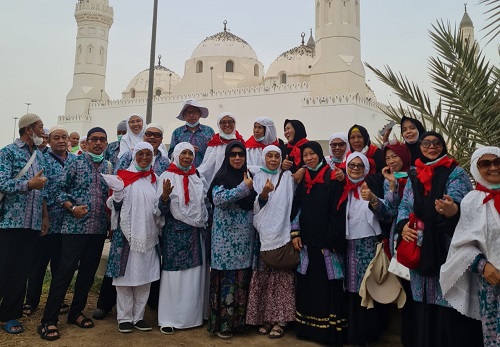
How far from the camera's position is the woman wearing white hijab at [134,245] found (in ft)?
10.2

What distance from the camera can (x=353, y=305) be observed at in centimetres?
284

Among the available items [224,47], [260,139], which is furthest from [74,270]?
[224,47]

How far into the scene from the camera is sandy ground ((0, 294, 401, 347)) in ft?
9.52

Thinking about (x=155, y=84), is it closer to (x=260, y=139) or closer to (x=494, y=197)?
(x=260, y=139)

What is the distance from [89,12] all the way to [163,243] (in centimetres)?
2690

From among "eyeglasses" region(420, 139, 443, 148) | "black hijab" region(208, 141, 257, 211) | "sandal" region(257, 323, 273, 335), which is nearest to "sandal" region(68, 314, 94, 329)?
"sandal" region(257, 323, 273, 335)

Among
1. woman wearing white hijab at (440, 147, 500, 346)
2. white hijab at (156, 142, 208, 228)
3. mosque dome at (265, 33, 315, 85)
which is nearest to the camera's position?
woman wearing white hijab at (440, 147, 500, 346)

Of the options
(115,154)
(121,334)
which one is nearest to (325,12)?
(115,154)

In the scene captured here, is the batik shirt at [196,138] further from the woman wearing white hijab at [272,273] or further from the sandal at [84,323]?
the sandal at [84,323]

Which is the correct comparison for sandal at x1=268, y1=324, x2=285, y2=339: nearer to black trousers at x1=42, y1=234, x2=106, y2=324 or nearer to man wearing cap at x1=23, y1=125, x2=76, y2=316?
black trousers at x1=42, y1=234, x2=106, y2=324

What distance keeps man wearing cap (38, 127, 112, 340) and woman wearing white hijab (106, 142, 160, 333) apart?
17 centimetres

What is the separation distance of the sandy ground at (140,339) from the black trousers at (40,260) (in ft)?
1.10

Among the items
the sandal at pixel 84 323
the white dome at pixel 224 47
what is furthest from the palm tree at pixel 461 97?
the white dome at pixel 224 47

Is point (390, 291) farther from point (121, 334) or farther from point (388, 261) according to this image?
point (121, 334)
